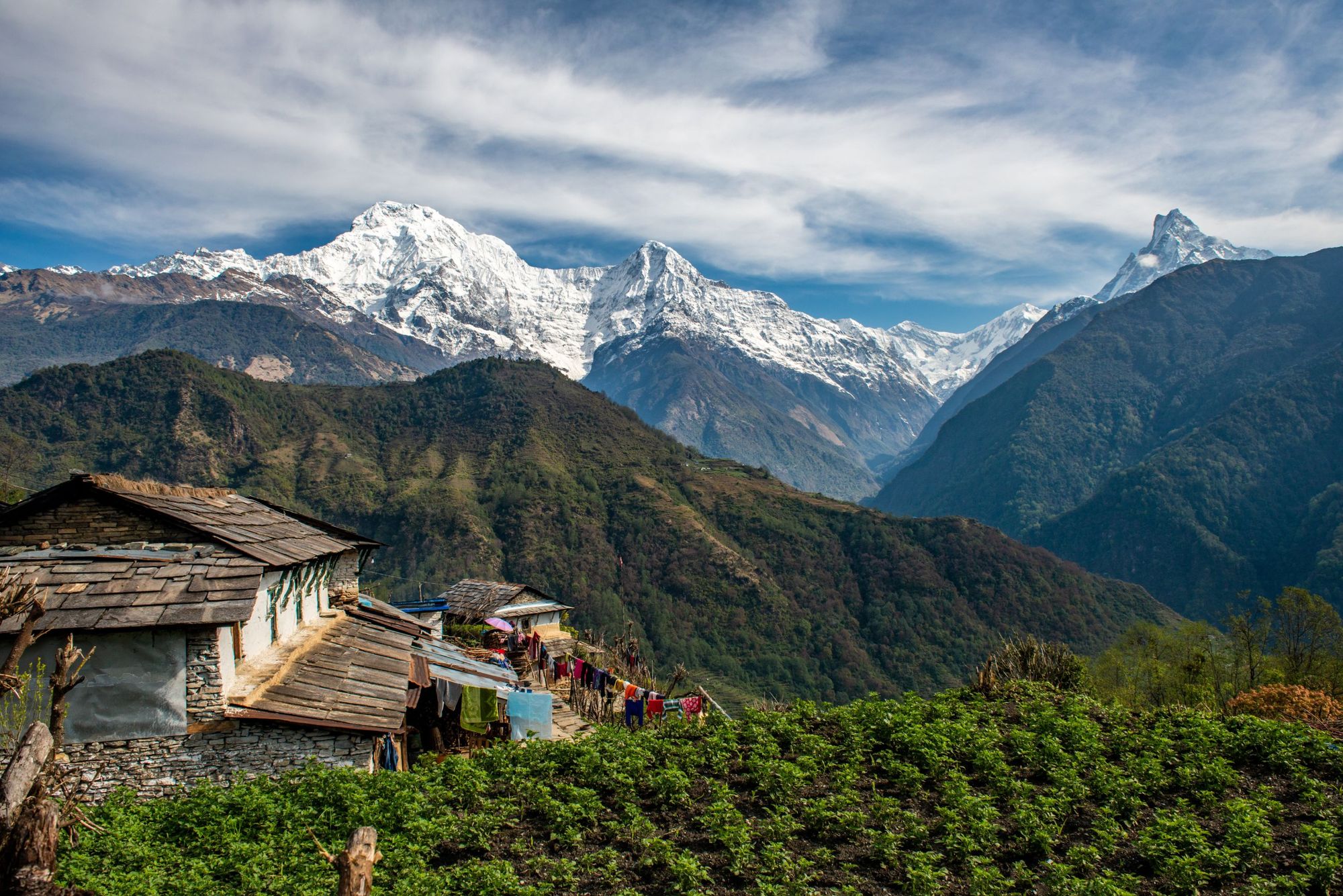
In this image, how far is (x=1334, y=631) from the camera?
45.0 meters

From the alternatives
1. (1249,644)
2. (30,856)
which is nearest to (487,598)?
(30,856)

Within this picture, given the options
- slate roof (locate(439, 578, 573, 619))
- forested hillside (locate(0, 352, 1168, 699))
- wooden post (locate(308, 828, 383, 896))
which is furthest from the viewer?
forested hillside (locate(0, 352, 1168, 699))

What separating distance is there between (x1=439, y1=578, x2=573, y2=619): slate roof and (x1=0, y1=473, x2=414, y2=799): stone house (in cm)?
2500

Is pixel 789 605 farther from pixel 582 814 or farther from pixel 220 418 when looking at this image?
pixel 220 418

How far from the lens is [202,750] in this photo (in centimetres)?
1336

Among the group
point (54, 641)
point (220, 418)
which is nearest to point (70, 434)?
point (220, 418)

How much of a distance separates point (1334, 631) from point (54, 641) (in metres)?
61.5

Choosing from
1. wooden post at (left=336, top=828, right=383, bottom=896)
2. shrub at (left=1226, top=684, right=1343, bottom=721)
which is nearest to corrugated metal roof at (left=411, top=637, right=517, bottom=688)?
wooden post at (left=336, top=828, right=383, bottom=896)

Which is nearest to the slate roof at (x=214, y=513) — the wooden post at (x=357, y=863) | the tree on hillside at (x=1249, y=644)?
the wooden post at (x=357, y=863)

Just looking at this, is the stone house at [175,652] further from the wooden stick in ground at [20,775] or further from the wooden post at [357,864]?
the wooden post at [357,864]

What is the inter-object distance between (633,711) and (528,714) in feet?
17.5

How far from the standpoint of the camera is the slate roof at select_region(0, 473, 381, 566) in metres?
16.1

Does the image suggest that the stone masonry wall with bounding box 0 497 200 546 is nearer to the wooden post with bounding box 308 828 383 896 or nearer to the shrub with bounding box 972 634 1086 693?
the wooden post with bounding box 308 828 383 896

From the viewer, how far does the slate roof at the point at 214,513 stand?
16062mm
